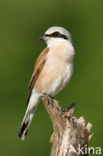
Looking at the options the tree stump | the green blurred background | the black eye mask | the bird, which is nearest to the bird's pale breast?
the bird

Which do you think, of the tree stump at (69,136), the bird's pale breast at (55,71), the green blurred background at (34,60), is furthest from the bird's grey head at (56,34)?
the green blurred background at (34,60)

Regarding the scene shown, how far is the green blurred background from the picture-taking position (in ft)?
44.4

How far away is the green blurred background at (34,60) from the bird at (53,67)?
3408mm

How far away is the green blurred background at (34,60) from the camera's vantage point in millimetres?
13523

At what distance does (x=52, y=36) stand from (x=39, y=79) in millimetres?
624

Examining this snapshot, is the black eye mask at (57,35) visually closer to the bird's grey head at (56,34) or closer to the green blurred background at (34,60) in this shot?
the bird's grey head at (56,34)

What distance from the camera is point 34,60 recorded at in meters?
14.4

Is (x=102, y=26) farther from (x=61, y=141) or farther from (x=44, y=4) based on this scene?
(x=61, y=141)

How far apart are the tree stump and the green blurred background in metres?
4.76

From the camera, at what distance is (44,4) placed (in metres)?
15.9

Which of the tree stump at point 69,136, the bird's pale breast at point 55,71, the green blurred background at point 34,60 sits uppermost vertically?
the green blurred background at point 34,60

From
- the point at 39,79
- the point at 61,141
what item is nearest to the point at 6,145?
the point at 39,79

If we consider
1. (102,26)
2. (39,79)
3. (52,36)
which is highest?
(102,26)

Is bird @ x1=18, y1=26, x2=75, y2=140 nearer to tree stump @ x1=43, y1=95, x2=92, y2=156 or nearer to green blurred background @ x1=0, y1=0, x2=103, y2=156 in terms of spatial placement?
tree stump @ x1=43, y1=95, x2=92, y2=156
